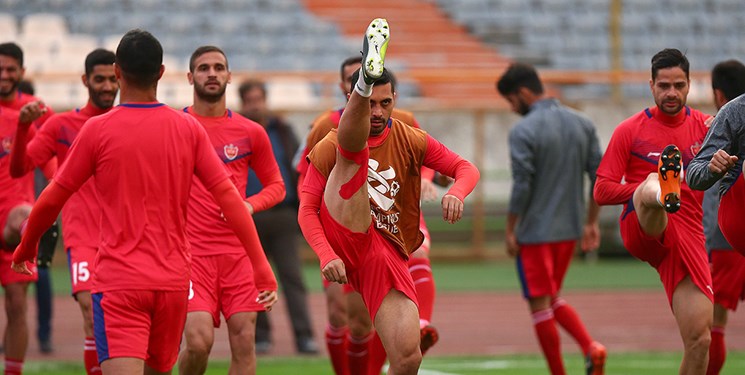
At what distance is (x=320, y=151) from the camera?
7035 millimetres

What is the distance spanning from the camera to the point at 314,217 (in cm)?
694

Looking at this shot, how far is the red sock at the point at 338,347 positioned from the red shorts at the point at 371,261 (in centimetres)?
267

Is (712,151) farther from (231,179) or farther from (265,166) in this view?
(231,179)

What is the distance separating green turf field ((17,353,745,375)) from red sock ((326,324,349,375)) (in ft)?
3.51

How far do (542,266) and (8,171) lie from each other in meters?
4.39

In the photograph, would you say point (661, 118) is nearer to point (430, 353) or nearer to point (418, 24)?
point (430, 353)

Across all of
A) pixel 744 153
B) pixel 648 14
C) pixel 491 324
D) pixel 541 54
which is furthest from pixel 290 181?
pixel 648 14

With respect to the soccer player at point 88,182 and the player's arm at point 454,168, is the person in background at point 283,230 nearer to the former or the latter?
the soccer player at point 88,182

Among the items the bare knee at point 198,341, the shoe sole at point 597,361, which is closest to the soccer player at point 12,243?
the bare knee at point 198,341

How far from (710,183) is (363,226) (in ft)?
6.61

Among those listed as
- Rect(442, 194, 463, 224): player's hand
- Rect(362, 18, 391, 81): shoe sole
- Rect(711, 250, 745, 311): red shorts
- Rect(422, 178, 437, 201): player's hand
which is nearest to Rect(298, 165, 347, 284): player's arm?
Rect(442, 194, 463, 224): player's hand

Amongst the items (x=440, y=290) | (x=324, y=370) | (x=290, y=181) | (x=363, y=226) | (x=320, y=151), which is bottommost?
(x=440, y=290)

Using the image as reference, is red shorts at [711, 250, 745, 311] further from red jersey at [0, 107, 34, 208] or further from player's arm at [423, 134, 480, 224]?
red jersey at [0, 107, 34, 208]

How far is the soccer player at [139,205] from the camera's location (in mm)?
5996
